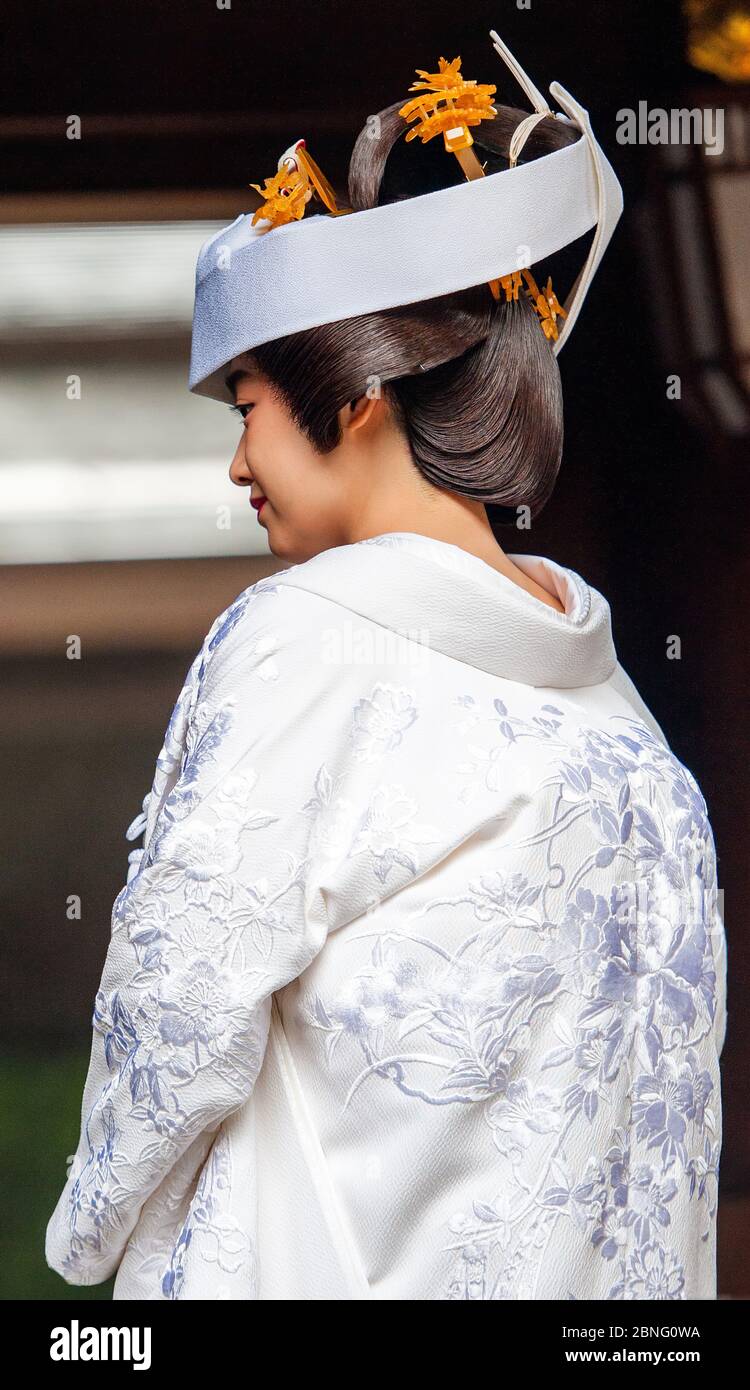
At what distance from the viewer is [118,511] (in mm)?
2002

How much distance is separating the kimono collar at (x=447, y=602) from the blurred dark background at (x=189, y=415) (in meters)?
1.08

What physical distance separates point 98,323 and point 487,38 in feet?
2.15

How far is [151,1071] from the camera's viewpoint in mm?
795

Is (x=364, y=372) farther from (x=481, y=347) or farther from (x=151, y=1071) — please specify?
(x=151, y=1071)

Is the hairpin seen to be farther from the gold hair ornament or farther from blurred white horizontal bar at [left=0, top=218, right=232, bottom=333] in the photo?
blurred white horizontal bar at [left=0, top=218, right=232, bottom=333]

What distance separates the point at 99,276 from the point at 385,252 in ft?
3.82

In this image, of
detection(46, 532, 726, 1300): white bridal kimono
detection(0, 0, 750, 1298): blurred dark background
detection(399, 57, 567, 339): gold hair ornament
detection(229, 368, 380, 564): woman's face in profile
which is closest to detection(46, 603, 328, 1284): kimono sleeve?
detection(46, 532, 726, 1300): white bridal kimono

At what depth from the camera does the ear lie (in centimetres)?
89

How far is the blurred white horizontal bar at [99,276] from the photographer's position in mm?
1925

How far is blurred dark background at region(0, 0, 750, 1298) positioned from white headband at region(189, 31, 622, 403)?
3.12 ft

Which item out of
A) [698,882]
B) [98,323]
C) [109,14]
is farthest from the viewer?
[98,323]

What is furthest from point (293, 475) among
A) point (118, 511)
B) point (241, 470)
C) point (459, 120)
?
point (118, 511)

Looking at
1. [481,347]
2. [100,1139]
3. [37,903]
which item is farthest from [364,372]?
[37,903]

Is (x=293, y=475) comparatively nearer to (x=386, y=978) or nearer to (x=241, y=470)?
(x=241, y=470)
